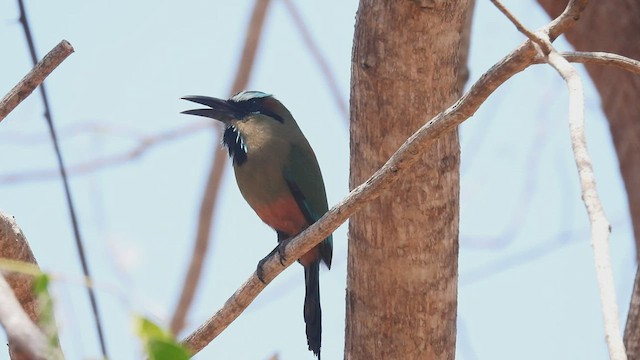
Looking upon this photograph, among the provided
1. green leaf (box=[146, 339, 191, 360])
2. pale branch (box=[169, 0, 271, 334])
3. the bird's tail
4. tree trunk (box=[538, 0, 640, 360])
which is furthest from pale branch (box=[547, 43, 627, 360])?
pale branch (box=[169, 0, 271, 334])

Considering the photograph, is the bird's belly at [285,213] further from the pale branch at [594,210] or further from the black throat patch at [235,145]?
the pale branch at [594,210]

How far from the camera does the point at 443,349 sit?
9.90 ft

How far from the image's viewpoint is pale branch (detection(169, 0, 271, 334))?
22.3 feet

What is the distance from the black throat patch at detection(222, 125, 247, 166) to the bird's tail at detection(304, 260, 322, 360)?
0.53 meters

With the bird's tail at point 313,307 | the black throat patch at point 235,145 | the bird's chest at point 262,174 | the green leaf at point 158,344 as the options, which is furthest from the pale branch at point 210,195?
the green leaf at point 158,344

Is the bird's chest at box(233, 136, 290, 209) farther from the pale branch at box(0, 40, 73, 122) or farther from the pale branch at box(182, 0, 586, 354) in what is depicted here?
the pale branch at box(0, 40, 73, 122)

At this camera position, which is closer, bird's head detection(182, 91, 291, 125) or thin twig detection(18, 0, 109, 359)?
thin twig detection(18, 0, 109, 359)

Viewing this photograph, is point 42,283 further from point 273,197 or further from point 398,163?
point 273,197

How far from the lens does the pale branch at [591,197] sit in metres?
1.33

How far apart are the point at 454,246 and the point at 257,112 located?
1742mm

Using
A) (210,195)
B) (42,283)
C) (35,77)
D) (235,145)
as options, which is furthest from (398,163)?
(210,195)

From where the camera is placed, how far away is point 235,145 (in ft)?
14.0

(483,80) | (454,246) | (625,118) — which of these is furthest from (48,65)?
(625,118)

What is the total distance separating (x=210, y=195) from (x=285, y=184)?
118 inches
